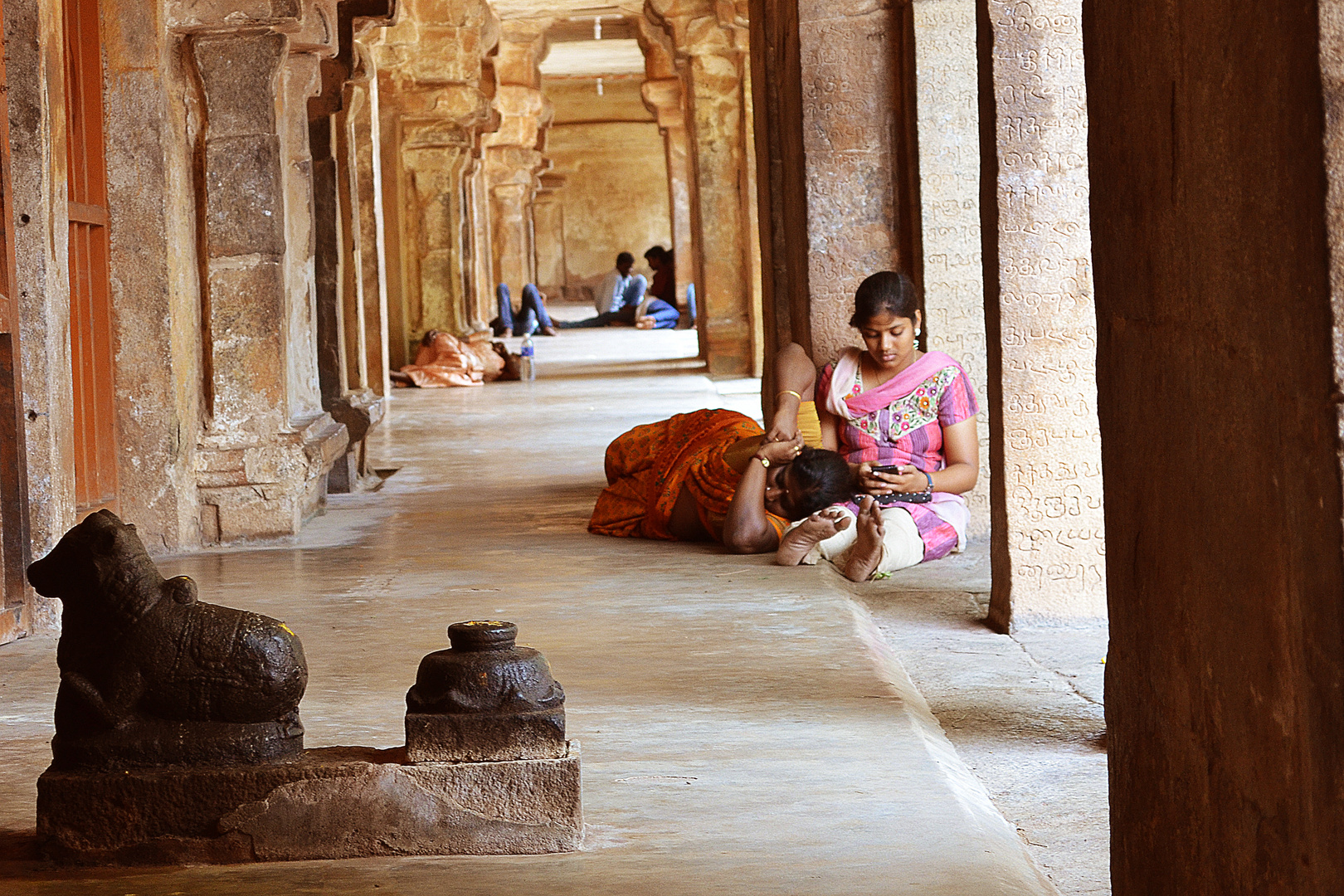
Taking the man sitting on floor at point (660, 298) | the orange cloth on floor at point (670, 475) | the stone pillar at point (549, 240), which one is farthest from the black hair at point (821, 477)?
the stone pillar at point (549, 240)

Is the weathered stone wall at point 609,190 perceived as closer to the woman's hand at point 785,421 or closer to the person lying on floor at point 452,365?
the person lying on floor at point 452,365

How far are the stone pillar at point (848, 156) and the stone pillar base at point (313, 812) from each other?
383 centimetres

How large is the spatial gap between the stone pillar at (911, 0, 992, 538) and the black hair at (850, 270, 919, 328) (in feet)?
2.52

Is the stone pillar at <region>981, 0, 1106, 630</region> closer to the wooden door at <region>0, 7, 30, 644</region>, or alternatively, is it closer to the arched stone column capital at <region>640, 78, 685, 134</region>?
the wooden door at <region>0, 7, 30, 644</region>

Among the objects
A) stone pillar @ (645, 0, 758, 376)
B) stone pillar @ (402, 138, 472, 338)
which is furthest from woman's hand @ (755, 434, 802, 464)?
stone pillar @ (402, 138, 472, 338)

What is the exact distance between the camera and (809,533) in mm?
5055

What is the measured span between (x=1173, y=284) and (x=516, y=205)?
83.9ft

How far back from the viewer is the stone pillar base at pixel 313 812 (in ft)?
7.82

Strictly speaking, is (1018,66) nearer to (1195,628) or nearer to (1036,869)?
(1036,869)

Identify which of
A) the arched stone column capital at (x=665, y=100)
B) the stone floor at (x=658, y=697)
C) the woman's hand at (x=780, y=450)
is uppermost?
the arched stone column capital at (x=665, y=100)

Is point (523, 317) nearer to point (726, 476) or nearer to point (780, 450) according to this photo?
point (726, 476)

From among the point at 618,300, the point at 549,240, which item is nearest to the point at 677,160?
the point at 618,300

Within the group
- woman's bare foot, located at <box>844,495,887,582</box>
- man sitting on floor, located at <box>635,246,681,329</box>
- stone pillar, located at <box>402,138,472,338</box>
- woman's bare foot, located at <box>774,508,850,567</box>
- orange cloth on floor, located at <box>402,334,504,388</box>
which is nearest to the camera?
woman's bare foot, located at <box>844,495,887,582</box>

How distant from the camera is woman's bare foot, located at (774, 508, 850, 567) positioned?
5020 mm
